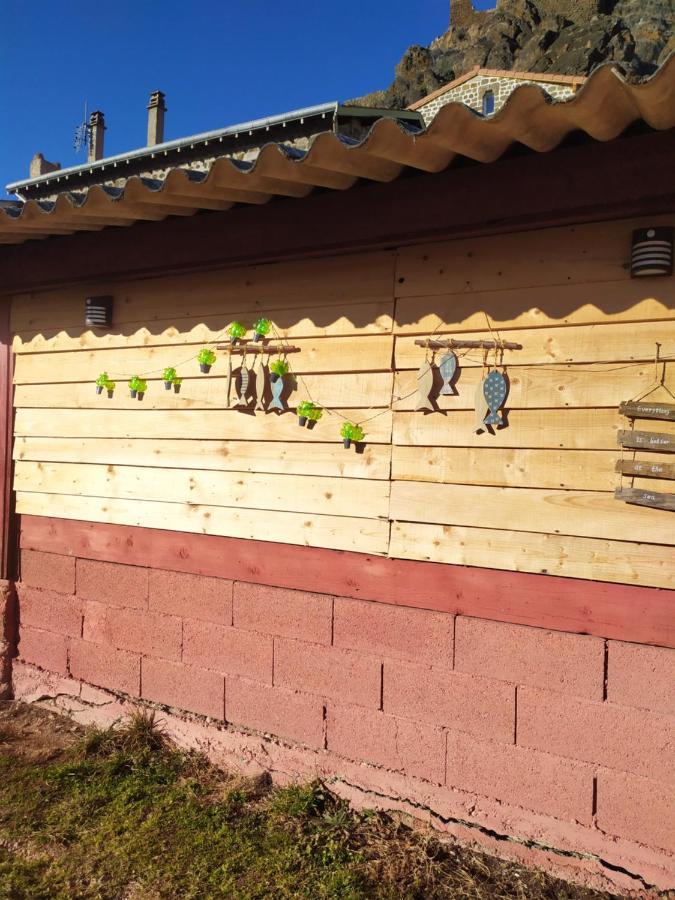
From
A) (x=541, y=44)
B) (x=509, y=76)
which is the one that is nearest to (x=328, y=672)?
(x=509, y=76)

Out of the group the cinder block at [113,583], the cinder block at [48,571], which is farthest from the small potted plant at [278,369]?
the cinder block at [48,571]

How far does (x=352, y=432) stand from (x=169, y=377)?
4.45ft

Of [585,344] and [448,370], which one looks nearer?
[585,344]

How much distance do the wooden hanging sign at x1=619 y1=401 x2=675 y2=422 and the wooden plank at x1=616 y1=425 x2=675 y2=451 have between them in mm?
72

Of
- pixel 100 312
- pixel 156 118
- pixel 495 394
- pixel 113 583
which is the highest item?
pixel 156 118

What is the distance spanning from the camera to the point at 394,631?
147 inches

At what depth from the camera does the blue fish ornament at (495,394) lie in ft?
11.3

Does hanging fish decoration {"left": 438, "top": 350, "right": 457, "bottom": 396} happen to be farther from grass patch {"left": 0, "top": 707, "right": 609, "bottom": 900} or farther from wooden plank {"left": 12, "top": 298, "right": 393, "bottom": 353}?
grass patch {"left": 0, "top": 707, "right": 609, "bottom": 900}

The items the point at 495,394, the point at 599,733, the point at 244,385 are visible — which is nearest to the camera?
the point at 599,733

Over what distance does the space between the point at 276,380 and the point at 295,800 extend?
7.49 feet

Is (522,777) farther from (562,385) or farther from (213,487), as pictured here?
(213,487)

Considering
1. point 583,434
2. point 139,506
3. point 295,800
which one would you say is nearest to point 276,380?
point 139,506

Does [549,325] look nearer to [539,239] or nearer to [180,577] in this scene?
[539,239]

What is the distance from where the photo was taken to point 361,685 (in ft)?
12.5
